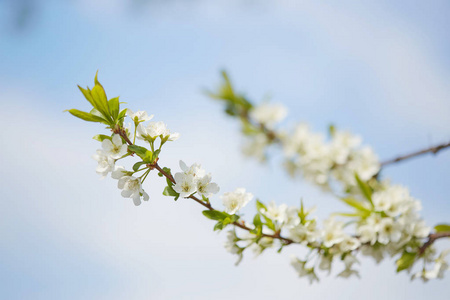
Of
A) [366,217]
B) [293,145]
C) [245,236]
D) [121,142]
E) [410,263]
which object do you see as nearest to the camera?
[121,142]

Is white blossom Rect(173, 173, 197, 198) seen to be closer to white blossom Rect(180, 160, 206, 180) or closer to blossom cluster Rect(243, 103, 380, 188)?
white blossom Rect(180, 160, 206, 180)

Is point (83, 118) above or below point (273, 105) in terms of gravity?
below

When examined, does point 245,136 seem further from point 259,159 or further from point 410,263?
point 410,263

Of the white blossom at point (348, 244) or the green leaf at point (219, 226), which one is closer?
the green leaf at point (219, 226)

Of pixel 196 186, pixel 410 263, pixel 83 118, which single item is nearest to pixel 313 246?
pixel 410 263

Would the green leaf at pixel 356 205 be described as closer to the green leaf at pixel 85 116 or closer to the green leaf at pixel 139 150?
the green leaf at pixel 139 150

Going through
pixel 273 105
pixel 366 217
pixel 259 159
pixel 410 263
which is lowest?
pixel 410 263

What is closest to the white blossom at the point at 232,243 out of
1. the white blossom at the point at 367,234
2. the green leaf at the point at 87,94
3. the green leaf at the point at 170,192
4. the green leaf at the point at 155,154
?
the green leaf at the point at 170,192
